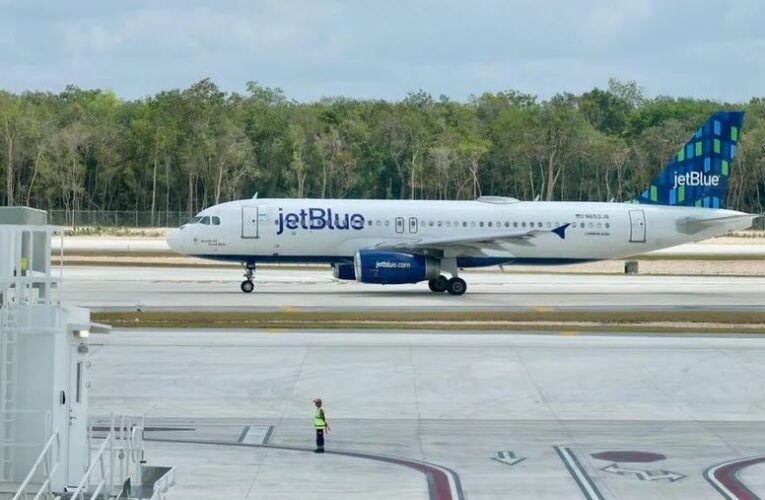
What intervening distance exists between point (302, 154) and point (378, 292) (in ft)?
301

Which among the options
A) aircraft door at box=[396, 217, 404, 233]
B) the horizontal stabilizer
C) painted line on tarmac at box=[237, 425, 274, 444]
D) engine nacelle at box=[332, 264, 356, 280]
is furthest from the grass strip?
painted line on tarmac at box=[237, 425, 274, 444]

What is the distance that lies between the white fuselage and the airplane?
1.6 inches

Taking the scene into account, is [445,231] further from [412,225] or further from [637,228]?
[637,228]

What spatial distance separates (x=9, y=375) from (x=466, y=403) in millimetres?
16213

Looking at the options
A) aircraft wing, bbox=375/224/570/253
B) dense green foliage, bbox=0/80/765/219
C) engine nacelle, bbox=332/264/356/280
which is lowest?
engine nacelle, bbox=332/264/356/280

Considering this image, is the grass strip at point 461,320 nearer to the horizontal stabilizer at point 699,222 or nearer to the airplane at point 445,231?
the airplane at point 445,231

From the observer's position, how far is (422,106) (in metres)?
181

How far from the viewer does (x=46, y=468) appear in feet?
52.7

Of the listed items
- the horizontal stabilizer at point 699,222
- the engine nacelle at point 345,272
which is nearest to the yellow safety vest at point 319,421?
the engine nacelle at point 345,272

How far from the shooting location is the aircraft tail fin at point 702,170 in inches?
2544

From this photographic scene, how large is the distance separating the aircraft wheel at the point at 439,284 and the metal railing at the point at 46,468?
4323 cm

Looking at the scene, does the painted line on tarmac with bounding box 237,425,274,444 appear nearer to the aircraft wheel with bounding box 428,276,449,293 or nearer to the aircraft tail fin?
the aircraft wheel with bounding box 428,276,449,293

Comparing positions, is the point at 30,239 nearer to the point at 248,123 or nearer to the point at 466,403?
the point at 466,403

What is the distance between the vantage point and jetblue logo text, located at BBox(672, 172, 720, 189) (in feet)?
212
